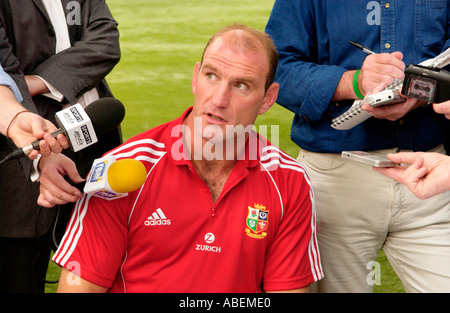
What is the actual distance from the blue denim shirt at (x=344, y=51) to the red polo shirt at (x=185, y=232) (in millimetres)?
278

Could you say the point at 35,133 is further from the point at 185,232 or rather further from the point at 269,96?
Answer: the point at 269,96

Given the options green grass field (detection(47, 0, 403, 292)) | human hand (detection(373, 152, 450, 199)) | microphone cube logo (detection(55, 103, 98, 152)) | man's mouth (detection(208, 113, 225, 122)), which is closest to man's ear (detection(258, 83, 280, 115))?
man's mouth (detection(208, 113, 225, 122))

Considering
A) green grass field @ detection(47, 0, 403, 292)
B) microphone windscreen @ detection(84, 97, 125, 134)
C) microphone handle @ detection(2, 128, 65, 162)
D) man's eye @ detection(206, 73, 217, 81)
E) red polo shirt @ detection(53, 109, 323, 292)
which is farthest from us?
green grass field @ detection(47, 0, 403, 292)

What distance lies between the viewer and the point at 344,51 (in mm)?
2279

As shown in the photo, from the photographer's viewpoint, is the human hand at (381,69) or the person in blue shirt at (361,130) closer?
the human hand at (381,69)

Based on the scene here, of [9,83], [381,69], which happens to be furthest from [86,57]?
[381,69]

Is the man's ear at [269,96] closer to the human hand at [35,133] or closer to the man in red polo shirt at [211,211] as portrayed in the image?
the man in red polo shirt at [211,211]

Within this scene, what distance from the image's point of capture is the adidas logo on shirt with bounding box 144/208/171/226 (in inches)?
81.0

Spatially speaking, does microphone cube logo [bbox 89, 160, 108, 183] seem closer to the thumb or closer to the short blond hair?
the short blond hair

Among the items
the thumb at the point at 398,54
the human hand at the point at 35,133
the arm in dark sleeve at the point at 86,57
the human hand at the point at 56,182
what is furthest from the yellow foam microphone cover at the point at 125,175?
the thumb at the point at 398,54

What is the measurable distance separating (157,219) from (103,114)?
0.40m

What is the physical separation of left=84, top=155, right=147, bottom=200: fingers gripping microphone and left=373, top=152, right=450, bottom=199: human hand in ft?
2.37

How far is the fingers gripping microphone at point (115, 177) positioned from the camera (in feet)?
6.11

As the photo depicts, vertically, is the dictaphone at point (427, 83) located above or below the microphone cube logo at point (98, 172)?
above
